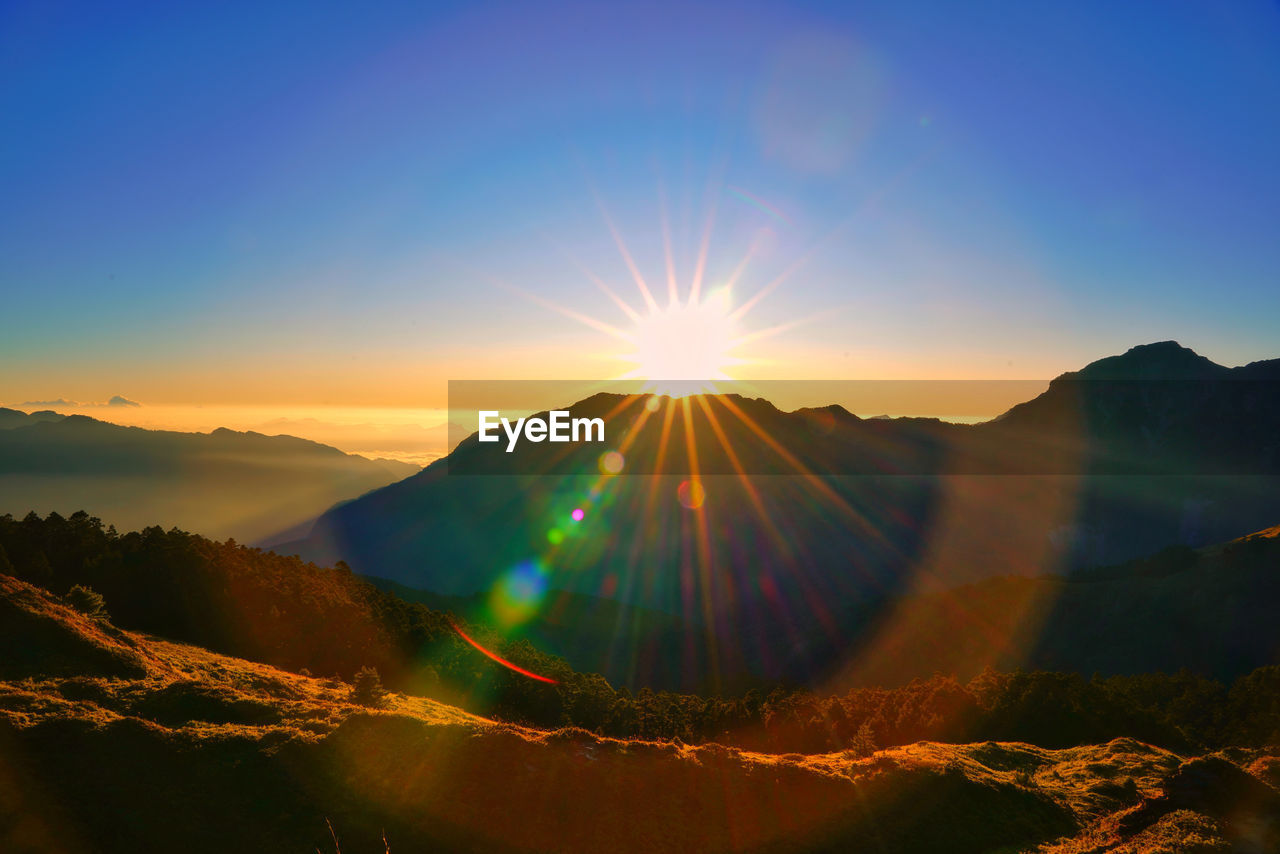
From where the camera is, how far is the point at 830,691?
108 m

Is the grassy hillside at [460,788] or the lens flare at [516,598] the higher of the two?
the grassy hillside at [460,788]

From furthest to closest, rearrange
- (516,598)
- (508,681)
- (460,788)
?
(516,598) < (508,681) < (460,788)

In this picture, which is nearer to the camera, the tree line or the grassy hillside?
the grassy hillside

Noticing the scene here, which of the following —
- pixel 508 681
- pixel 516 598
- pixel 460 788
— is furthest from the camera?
pixel 516 598

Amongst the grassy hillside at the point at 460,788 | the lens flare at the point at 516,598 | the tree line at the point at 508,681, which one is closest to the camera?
the grassy hillside at the point at 460,788

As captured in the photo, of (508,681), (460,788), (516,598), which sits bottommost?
(516,598)

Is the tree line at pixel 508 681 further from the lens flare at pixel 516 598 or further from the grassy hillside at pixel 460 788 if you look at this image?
the lens flare at pixel 516 598

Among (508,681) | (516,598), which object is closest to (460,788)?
(508,681)

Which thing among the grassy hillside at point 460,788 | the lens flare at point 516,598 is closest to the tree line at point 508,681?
the grassy hillside at point 460,788

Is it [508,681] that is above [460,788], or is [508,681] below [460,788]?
below

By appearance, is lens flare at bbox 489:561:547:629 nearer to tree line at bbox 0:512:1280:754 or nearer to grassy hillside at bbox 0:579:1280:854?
tree line at bbox 0:512:1280:754

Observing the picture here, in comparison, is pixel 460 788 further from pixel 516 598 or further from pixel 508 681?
pixel 516 598

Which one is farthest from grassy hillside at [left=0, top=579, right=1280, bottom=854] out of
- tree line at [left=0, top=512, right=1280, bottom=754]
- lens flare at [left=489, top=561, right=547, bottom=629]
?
lens flare at [left=489, top=561, right=547, bottom=629]

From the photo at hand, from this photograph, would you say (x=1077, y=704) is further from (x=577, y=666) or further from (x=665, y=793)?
(x=577, y=666)
